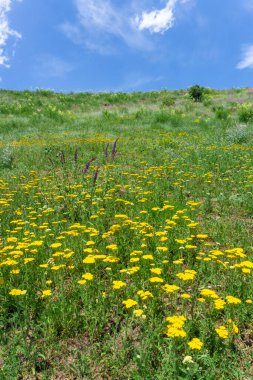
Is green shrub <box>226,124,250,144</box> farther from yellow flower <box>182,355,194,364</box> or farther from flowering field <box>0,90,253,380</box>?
yellow flower <box>182,355,194,364</box>

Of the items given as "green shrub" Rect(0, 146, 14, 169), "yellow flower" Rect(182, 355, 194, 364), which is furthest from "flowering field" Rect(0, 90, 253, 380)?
"green shrub" Rect(0, 146, 14, 169)

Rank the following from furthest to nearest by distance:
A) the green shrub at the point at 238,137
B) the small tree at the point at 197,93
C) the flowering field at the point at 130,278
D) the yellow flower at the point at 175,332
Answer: the small tree at the point at 197,93 < the green shrub at the point at 238,137 < the flowering field at the point at 130,278 < the yellow flower at the point at 175,332

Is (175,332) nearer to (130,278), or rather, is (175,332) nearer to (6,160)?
(130,278)

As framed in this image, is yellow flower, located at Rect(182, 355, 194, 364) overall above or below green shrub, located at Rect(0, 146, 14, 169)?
below

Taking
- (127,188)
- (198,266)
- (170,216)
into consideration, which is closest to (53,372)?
(198,266)

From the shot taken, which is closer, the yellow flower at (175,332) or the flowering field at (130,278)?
the yellow flower at (175,332)

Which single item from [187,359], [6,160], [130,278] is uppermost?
[6,160]

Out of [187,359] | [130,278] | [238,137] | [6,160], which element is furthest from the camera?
[238,137]

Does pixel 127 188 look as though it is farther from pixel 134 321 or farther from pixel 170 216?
pixel 134 321

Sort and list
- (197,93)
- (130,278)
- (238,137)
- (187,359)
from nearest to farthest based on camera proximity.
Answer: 1. (187,359)
2. (130,278)
3. (238,137)
4. (197,93)

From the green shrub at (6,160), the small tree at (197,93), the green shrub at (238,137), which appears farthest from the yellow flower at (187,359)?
the small tree at (197,93)

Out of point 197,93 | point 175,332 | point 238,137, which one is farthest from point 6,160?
point 197,93

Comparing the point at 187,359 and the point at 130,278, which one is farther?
the point at 130,278

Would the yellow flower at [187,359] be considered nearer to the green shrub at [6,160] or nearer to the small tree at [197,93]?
the green shrub at [6,160]
